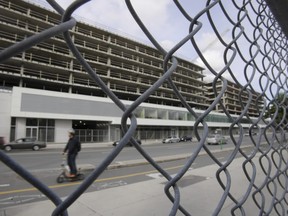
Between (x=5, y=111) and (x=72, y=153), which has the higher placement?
(x=5, y=111)

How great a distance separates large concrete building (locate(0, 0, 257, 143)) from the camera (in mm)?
29281

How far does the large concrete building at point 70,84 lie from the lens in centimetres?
2928

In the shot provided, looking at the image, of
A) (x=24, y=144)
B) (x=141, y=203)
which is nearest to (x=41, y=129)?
(x=24, y=144)

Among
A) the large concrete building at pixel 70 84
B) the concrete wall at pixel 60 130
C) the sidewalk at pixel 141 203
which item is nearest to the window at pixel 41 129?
the large concrete building at pixel 70 84

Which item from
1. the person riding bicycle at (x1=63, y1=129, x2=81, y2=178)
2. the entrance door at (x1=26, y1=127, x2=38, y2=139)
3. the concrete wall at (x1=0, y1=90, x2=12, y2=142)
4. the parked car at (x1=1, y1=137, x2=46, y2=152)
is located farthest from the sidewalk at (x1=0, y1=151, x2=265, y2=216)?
the entrance door at (x1=26, y1=127, x2=38, y2=139)

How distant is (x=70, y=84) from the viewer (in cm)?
3716

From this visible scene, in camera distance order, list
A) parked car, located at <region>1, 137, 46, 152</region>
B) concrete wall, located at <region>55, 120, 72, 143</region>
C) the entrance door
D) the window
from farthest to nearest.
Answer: concrete wall, located at <region>55, 120, 72, 143</region> < the window < the entrance door < parked car, located at <region>1, 137, 46, 152</region>

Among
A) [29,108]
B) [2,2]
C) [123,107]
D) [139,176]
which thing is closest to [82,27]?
[2,2]

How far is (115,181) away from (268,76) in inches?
237

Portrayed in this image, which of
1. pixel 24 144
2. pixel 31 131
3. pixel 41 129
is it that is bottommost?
pixel 24 144

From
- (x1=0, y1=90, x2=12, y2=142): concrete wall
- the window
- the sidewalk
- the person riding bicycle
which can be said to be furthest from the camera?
the window

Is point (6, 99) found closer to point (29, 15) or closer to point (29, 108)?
point (29, 108)

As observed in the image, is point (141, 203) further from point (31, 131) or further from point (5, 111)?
point (31, 131)

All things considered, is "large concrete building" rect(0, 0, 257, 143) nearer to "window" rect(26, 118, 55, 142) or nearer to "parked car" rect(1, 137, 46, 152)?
"window" rect(26, 118, 55, 142)
